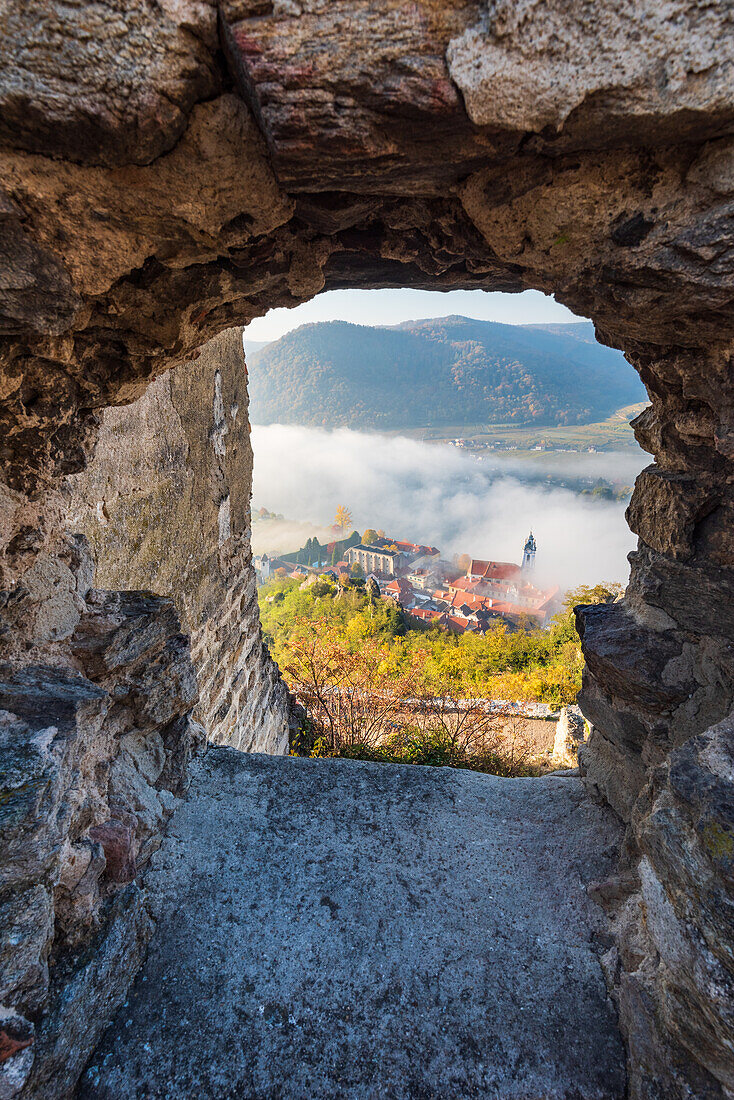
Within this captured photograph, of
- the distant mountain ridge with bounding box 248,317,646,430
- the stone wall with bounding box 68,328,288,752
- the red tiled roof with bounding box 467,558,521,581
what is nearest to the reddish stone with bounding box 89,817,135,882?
the stone wall with bounding box 68,328,288,752

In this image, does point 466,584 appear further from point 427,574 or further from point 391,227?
point 391,227

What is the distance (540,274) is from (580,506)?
70549mm

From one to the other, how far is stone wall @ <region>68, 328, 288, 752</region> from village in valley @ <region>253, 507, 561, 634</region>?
25.9 m

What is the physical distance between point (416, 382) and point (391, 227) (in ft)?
352

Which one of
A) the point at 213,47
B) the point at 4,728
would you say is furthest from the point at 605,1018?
the point at 213,47

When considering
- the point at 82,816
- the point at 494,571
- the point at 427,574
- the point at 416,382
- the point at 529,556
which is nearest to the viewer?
the point at 82,816

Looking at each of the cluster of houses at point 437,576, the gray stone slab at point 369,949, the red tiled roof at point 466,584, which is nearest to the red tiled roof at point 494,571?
the cluster of houses at point 437,576

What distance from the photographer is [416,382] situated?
103938mm

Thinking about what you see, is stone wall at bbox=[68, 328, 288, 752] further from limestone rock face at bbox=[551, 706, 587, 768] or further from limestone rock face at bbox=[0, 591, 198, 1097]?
limestone rock face at bbox=[551, 706, 587, 768]

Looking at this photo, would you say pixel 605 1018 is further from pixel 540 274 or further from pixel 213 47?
pixel 213 47

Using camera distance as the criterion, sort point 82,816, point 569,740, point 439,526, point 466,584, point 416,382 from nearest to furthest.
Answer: point 82,816, point 569,740, point 466,584, point 439,526, point 416,382

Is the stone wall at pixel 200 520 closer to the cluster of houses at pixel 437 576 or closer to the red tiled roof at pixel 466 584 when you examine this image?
the cluster of houses at pixel 437 576

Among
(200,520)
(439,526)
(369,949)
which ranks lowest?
(439,526)

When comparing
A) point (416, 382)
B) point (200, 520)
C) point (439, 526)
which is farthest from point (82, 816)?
point (416, 382)
